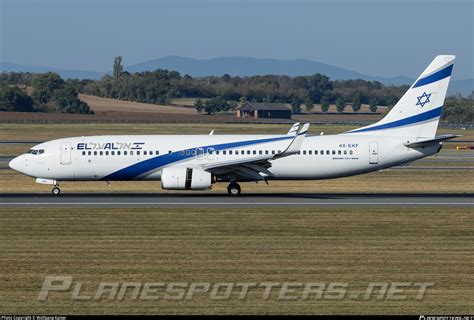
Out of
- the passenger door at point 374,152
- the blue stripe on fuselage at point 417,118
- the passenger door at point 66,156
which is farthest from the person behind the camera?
the blue stripe on fuselage at point 417,118

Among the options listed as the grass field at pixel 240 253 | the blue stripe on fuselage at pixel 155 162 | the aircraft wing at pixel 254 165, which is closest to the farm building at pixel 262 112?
the blue stripe on fuselage at pixel 155 162

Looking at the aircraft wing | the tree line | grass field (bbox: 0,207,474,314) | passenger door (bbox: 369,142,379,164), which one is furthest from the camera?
the tree line

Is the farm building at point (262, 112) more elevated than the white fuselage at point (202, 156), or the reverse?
the white fuselage at point (202, 156)

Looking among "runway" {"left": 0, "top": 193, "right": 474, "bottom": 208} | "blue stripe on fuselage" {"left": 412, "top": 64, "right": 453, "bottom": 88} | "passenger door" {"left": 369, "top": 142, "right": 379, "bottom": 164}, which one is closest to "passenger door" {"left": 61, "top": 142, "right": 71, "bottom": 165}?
"runway" {"left": 0, "top": 193, "right": 474, "bottom": 208}

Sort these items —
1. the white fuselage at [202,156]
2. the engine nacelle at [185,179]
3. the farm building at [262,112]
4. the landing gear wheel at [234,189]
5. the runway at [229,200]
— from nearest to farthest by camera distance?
the runway at [229,200]
the engine nacelle at [185,179]
the landing gear wheel at [234,189]
the white fuselage at [202,156]
the farm building at [262,112]

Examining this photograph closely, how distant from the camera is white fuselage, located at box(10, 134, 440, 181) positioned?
46.9 m

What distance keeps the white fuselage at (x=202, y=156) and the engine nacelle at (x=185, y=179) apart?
1619 mm

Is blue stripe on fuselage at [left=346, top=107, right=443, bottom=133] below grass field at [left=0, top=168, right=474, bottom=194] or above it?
above

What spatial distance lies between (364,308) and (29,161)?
3076 centimetres

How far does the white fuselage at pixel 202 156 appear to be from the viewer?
4688 centimetres

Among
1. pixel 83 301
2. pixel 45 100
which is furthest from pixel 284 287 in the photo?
pixel 45 100

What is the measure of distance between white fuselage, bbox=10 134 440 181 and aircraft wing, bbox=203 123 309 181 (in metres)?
0.31

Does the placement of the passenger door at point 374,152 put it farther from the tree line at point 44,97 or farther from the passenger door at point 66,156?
the tree line at point 44,97

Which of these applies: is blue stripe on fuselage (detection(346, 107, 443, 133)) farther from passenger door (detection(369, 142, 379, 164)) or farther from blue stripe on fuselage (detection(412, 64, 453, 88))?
passenger door (detection(369, 142, 379, 164))
